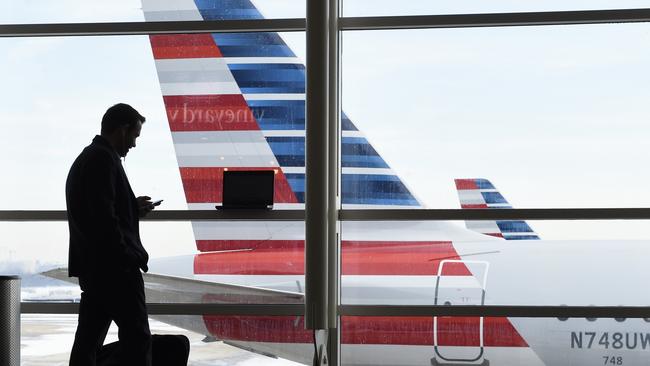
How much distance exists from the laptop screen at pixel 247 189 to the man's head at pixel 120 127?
3.78 ft

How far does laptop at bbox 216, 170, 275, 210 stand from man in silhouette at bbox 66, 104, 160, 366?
3.90ft

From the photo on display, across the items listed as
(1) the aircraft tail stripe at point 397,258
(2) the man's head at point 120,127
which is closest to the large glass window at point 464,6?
(1) the aircraft tail stripe at point 397,258

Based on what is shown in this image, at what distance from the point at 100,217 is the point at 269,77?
196 cm

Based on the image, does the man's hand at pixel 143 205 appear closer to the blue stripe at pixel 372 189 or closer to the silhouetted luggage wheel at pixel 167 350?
the silhouetted luggage wheel at pixel 167 350

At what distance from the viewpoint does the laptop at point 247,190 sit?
16.6 ft

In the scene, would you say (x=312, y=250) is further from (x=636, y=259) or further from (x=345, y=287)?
(x=636, y=259)

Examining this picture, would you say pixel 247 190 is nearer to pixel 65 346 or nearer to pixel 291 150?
pixel 291 150

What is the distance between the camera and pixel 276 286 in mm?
5379

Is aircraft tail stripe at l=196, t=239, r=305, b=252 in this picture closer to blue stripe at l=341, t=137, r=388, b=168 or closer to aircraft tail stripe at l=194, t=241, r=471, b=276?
aircraft tail stripe at l=194, t=241, r=471, b=276

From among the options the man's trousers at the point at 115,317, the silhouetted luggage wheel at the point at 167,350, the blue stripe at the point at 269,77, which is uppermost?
the blue stripe at the point at 269,77

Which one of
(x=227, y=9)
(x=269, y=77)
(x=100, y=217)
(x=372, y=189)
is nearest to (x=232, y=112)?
(x=269, y=77)

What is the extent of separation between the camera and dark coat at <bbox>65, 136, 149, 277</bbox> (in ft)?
12.3

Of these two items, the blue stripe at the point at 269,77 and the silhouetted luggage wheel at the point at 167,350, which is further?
the blue stripe at the point at 269,77

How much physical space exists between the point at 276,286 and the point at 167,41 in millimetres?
1577
